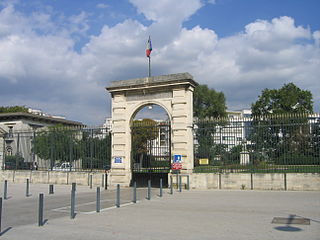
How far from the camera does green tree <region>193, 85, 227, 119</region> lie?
175 feet

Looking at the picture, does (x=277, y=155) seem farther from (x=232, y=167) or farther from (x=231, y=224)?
(x=231, y=224)

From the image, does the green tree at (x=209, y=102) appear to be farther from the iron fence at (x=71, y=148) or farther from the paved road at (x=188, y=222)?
the paved road at (x=188, y=222)

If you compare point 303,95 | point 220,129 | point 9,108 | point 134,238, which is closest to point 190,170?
point 220,129

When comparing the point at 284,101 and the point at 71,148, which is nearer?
the point at 71,148

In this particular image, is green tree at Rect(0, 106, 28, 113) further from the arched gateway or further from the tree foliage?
the arched gateway

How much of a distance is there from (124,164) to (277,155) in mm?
8221

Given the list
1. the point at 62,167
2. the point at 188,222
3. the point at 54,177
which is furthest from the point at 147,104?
the point at 188,222

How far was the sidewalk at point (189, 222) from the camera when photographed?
7426 mm

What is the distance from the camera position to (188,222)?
8914mm

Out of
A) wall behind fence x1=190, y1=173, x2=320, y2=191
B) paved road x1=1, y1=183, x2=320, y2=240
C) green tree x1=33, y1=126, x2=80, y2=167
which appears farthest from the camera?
green tree x1=33, y1=126, x2=80, y2=167

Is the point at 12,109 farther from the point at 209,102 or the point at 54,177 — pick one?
the point at 54,177

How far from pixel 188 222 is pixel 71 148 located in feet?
44.2

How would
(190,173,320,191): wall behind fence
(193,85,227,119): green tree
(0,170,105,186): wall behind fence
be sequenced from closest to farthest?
1. (190,173,320,191): wall behind fence
2. (0,170,105,186): wall behind fence
3. (193,85,227,119): green tree

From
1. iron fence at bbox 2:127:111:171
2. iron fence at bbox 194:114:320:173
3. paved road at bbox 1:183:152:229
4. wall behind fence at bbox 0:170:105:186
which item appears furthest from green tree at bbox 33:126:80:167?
iron fence at bbox 194:114:320:173
